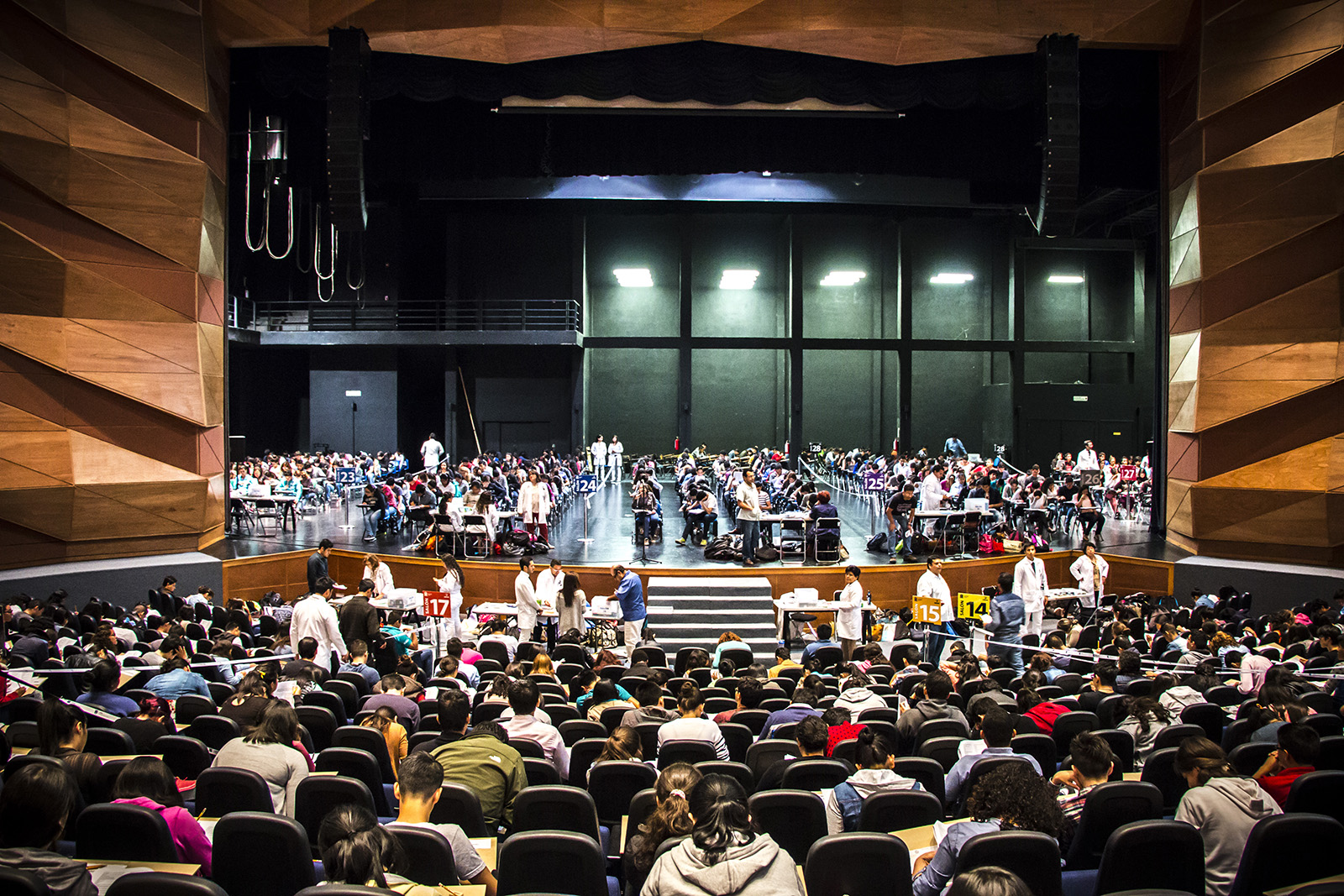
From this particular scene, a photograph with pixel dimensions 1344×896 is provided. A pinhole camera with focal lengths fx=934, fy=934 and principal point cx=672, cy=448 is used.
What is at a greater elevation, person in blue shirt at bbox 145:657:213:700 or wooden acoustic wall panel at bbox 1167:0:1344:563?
wooden acoustic wall panel at bbox 1167:0:1344:563

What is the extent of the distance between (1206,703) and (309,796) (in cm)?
529

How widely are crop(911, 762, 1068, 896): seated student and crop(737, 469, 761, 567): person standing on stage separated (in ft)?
32.3

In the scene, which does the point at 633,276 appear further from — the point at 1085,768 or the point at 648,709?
the point at 1085,768

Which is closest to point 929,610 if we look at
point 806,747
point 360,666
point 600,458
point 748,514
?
point 748,514

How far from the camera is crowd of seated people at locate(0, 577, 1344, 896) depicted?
329 centimetres

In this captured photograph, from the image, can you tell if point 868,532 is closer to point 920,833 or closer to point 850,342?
point 850,342

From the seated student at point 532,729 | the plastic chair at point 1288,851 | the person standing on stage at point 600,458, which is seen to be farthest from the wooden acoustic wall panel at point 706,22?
the person standing on stage at point 600,458

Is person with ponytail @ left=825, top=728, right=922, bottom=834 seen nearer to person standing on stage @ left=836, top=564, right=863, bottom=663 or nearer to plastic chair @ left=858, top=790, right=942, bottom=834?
plastic chair @ left=858, top=790, right=942, bottom=834

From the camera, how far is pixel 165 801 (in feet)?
12.1

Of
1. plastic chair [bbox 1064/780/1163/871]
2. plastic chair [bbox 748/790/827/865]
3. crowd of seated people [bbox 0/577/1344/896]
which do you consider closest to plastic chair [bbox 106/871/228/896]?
crowd of seated people [bbox 0/577/1344/896]

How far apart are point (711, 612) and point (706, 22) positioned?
869cm

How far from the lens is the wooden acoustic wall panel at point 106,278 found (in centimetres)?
1218

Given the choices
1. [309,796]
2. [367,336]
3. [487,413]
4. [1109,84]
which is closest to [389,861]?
[309,796]

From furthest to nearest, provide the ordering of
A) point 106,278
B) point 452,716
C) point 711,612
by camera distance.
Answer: point 106,278 < point 711,612 < point 452,716
